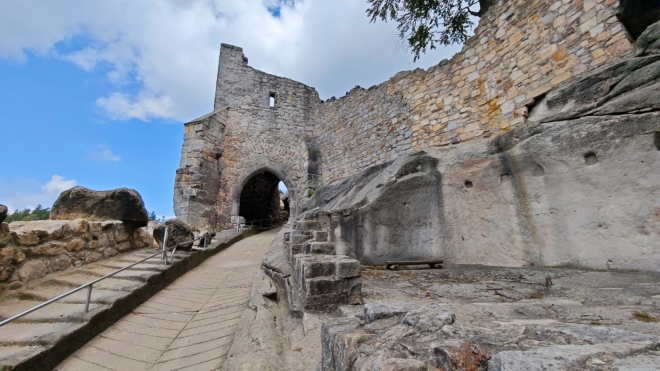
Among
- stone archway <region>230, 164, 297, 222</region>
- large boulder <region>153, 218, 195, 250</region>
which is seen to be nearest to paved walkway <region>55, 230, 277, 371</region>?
large boulder <region>153, 218, 195, 250</region>

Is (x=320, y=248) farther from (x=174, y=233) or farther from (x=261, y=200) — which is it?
(x=261, y=200)

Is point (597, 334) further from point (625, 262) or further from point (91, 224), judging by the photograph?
point (91, 224)

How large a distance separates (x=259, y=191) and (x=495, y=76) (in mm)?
13774

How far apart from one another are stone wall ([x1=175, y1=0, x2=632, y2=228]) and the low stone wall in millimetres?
6114

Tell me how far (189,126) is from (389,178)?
31.7 ft

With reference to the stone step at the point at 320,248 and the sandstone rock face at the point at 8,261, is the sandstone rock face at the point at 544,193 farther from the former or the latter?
the sandstone rock face at the point at 8,261

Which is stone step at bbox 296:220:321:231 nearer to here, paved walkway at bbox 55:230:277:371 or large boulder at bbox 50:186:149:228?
paved walkway at bbox 55:230:277:371

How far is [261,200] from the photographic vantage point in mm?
17453

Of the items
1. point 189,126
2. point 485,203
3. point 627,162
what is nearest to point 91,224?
point 485,203

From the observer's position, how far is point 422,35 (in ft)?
29.5

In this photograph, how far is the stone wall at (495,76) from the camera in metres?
3.91

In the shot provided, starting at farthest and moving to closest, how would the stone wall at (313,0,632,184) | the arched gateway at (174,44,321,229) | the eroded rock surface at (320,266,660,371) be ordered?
the arched gateway at (174,44,321,229) → the stone wall at (313,0,632,184) → the eroded rock surface at (320,266,660,371)

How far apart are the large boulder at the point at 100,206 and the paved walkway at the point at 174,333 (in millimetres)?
1464

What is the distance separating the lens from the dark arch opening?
15845mm
